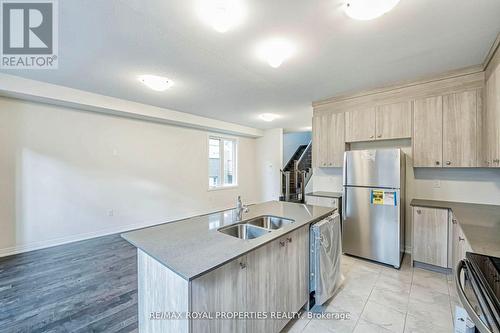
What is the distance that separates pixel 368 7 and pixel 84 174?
4.69 meters

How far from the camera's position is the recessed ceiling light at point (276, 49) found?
6.96 ft

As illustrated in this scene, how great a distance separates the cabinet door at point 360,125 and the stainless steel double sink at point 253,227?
2254 millimetres

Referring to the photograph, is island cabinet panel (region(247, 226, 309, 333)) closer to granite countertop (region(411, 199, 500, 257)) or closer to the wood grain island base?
the wood grain island base

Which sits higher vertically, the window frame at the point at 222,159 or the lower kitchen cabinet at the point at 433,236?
the window frame at the point at 222,159

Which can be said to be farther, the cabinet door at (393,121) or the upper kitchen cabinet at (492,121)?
the cabinet door at (393,121)

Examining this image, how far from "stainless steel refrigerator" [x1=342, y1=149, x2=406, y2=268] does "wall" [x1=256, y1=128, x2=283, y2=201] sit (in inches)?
137

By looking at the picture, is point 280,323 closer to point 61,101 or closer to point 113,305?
point 113,305

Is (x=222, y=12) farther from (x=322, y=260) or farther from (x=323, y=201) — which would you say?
(x=323, y=201)

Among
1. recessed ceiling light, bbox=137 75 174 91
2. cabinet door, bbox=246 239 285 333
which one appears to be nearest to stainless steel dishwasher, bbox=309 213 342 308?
cabinet door, bbox=246 239 285 333

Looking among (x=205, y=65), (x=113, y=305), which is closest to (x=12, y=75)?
(x=205, y=65)

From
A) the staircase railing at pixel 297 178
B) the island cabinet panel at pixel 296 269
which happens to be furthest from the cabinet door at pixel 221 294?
the staircase railing at pixel 297 178

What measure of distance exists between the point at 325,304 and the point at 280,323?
2.36ft

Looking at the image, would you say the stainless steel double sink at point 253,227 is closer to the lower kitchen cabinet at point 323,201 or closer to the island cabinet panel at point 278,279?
the island cabinet panel at point 278,279

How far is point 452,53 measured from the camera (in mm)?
2340
